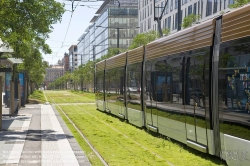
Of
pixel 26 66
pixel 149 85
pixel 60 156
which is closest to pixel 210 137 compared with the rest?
pixel 60 156

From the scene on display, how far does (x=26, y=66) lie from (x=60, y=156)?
87.5 feet

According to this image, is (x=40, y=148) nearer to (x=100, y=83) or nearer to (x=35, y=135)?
(x=35, y=135)

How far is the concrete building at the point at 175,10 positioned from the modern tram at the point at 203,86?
48.8ft

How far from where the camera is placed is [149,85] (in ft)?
48.1

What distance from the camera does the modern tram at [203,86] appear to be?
7.87m

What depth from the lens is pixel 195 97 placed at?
10.1m

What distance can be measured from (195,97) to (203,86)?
2.02ft

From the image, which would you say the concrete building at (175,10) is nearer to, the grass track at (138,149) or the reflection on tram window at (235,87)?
the grass track at (138,149)

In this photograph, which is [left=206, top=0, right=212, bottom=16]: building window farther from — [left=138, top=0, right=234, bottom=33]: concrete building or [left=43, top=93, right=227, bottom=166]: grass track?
[left=43, top=93, right=227, bottom=166]: grass track

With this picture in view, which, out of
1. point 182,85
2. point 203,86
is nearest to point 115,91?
point 182,85

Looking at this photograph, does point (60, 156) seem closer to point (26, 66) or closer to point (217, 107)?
point (217, 107)

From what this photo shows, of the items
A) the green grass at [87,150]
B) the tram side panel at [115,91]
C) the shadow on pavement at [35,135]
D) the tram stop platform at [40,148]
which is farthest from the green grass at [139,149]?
the tram side panel at [115,91]

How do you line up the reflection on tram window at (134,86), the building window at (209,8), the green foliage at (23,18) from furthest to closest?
1. the building window at (209,8)
2. the reflection on tram window at (134,86)
3. the green foliage at (23,18)

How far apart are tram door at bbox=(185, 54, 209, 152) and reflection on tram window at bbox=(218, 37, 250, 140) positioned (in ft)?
2.77
